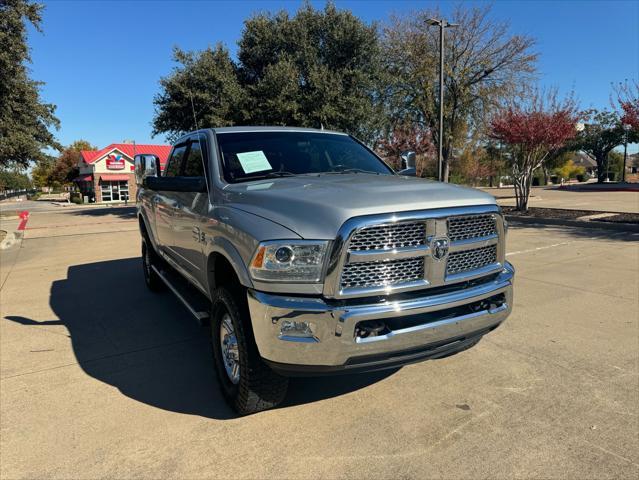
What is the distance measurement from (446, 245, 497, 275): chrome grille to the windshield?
1338 mm

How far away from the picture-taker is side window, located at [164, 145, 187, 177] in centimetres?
509

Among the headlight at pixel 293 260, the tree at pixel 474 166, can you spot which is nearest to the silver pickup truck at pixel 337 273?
the headlight at pixel 293 260

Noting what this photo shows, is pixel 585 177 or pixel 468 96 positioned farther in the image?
pixel 585 177

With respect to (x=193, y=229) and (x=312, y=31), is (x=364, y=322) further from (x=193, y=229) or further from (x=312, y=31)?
(x=312, y=31)

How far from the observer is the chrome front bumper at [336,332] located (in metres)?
2.53

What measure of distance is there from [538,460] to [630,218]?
1345 centimetres

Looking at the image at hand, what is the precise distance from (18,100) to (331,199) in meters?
18.0

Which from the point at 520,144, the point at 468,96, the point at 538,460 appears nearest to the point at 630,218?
the point at 520,144

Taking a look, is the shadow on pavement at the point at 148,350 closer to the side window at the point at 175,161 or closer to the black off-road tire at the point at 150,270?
the black off-road tire at the point at 150,270

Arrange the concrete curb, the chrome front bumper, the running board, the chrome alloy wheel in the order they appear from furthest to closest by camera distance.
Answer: the concrete curb → the running board → the chrome alloy wheel → the chrome front bumper

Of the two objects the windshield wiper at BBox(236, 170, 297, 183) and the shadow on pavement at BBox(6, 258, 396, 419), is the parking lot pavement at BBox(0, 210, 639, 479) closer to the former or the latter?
the shadow on pavement at BBox(6, 258, 396, 419)

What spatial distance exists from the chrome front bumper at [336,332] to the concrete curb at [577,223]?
11434 mm

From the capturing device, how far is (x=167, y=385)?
12.0 feet

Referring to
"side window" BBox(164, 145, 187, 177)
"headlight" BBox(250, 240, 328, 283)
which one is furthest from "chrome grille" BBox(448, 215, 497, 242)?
"side window" BBox(164, 145, 187, 177)
